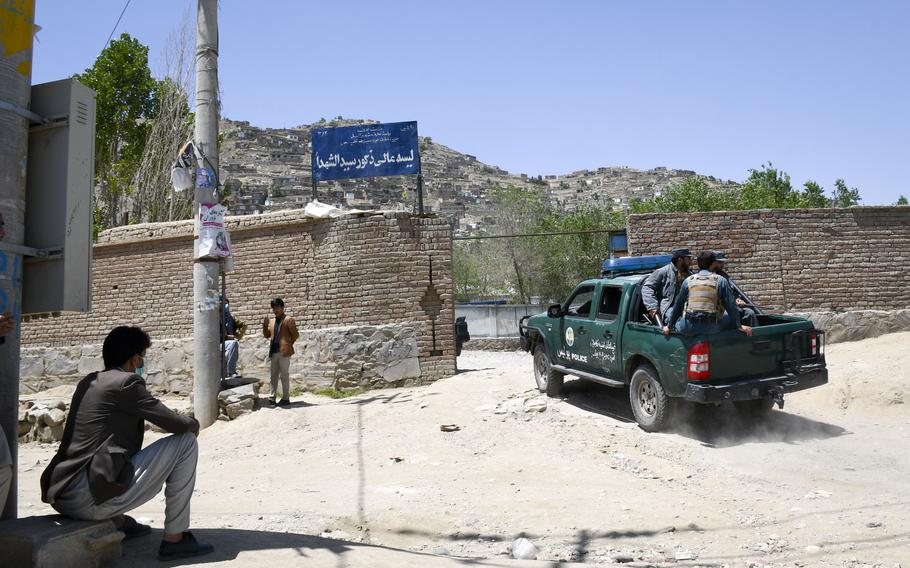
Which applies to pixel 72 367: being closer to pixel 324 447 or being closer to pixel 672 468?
pixel 324 447

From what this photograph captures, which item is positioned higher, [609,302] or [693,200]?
[693,200]

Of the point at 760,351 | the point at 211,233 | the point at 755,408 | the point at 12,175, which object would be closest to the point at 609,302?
the point at 760,351

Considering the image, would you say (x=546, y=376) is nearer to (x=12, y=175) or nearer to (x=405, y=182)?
(x=12, y=175)

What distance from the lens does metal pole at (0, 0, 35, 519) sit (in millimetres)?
3887

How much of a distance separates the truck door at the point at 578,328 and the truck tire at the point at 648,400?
100 centimetres

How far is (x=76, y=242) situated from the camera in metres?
Answer: 4.12

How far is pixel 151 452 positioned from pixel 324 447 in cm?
557

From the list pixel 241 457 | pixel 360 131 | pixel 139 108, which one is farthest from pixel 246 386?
pixel 139 108

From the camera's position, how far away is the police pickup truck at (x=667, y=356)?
7574mm

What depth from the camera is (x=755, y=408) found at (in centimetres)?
882

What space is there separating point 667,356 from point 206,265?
668 centimetres

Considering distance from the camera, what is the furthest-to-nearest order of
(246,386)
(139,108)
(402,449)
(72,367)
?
1. (139,108)
2. (72,367)
3. (246,386)
4. (402,449)

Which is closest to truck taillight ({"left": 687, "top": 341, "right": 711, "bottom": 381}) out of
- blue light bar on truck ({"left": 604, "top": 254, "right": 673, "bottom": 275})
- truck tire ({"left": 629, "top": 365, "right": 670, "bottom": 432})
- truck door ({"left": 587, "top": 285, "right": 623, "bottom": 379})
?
truck tire ({"left": 629, "top": 365, "right": 670, "bottom": 432})

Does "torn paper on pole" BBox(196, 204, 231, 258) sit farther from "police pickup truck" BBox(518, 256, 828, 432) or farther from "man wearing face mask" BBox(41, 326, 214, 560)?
"man wearing face mask" BBox(41, 326, 214, 560)
